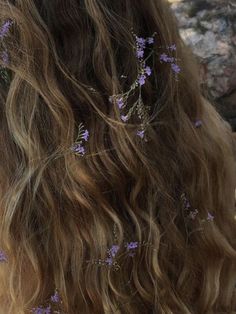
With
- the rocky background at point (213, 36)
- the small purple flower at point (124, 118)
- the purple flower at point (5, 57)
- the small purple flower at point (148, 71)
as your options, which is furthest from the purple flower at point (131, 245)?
the rocky background at point (213, 36)

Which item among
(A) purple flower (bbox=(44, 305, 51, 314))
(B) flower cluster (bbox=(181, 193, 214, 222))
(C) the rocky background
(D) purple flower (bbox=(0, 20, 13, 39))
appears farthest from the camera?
(C) the rocky background

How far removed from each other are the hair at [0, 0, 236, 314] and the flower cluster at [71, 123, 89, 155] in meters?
0.01

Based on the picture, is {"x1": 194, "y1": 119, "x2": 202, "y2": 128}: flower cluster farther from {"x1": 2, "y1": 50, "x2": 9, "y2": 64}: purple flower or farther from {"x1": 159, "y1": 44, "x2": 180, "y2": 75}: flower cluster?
{"x1": 2, "y1": 50, "x2": 9, "y2": 64}: purple flower

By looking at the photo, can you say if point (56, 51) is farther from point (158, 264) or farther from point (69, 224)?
point (158, 264)

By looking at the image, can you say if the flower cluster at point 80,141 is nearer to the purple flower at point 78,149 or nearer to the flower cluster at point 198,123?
the purple flower at point 78,149

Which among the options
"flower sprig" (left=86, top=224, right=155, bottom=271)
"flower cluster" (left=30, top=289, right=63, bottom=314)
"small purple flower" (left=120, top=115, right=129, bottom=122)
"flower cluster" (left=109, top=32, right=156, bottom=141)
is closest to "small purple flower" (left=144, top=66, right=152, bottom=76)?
"flower cluster" (left=109, top=32, right=156, bottom=141)

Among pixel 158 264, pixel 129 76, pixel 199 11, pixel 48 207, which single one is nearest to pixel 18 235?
pixel 48 207

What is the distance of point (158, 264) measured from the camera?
5.25ft

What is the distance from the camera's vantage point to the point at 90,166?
150 cm

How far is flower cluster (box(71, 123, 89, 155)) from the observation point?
1479mm

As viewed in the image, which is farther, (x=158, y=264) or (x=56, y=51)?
(x=158, y=264)

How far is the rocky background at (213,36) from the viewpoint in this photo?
152 inches

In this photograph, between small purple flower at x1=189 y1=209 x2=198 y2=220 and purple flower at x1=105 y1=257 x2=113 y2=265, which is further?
small purple flower at x1=189 y1=209 x2=198 y2=220

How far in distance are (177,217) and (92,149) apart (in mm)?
295
